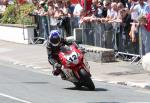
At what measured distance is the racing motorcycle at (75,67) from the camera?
52.7 ft

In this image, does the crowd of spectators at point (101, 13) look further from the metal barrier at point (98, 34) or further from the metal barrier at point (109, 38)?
the metal barrier at point (98, 34)

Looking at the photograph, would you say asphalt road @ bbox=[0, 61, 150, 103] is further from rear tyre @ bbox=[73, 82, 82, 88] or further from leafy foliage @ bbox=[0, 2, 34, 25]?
leafy foliage @ bbox=[0, 2, 34, 25]

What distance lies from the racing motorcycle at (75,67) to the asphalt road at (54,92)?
0.83ft

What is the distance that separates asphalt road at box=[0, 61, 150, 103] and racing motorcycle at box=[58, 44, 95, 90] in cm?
25

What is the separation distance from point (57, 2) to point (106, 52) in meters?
5.77

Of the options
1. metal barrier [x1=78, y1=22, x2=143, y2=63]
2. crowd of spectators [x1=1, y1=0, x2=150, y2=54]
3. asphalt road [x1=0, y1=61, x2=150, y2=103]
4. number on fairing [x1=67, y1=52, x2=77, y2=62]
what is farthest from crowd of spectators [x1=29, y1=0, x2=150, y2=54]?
number on fairing [x1=67, y1=52, x2=77, y2=62]

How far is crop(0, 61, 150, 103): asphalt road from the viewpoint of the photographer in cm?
1424

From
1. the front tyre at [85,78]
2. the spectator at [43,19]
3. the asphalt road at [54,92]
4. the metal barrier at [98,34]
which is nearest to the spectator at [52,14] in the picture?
the spectator at [43,19]

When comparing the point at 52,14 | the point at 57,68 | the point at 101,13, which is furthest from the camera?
the point at 52,14

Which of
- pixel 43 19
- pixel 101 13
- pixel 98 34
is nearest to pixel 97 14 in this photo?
pixel 101 13

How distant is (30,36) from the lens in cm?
3011

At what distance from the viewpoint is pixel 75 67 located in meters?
16.2

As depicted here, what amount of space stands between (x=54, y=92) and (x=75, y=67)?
37.7 inches

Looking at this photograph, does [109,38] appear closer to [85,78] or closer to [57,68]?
[57,68]
